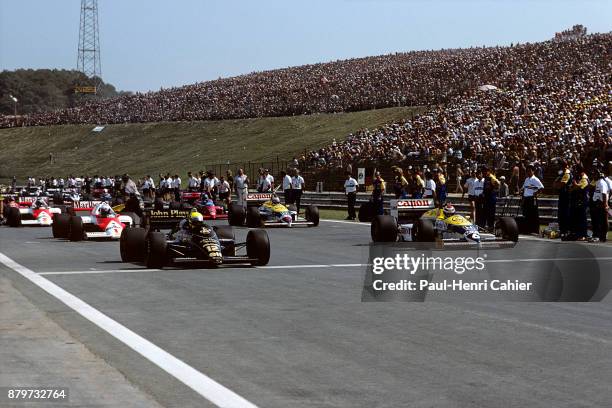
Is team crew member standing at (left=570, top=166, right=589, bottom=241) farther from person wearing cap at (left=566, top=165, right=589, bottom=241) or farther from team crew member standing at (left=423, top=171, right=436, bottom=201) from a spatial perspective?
team crew member standing at (left=423, top=171, right=436, bottom=201)

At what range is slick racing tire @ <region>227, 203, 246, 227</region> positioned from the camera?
30.7 m

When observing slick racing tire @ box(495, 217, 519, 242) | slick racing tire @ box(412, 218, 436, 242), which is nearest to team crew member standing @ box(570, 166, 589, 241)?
slick racing tire @ box(495, 217, 519, 242)

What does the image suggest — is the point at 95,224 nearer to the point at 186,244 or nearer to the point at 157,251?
the point at 186,244

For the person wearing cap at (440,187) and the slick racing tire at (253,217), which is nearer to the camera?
the person wearing cap at (440,187)

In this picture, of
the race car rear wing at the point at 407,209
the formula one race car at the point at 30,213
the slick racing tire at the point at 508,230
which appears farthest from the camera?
the formula one race car at the point at 30,213

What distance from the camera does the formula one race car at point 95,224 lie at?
24.2 m

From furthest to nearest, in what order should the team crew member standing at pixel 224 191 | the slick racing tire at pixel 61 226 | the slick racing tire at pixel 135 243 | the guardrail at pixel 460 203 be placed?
the team crew member standing at pixel 224 191
the guardrail at pixel 460 203
the slick racing tire at pixel 61 226
the slick racing tire at pixel 135 243

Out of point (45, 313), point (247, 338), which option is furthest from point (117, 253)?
point (247, 338)

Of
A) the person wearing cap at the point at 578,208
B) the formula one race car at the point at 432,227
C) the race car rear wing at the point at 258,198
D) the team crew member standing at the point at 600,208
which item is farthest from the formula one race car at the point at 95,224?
the team crew member standing at the point at 600,208

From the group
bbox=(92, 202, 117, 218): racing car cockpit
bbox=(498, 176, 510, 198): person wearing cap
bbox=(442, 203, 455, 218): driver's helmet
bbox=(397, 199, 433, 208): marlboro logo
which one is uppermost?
bbox=(498, 176, 510, 198): person wearing cap

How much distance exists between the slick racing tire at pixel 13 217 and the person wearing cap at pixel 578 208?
643 inches

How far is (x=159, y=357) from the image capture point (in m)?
Answer: 8.45

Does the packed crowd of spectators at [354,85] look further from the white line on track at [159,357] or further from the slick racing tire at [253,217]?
the white line on track at [159,357]

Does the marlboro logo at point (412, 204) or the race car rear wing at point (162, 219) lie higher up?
the marlboro logo at point (412, 204)
